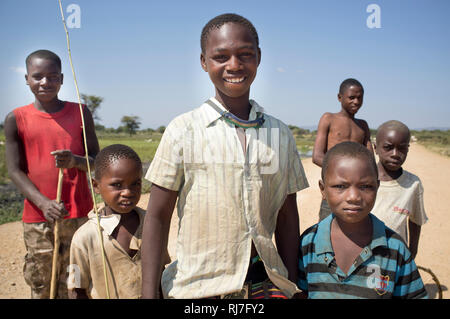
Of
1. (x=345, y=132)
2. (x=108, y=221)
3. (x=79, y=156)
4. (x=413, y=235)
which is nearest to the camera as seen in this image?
(x=108, y=221)

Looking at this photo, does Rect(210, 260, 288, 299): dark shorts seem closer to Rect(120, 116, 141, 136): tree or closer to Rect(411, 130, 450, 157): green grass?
Rect(411, 130, 450, 157): green grass

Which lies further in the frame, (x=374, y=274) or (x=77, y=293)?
(x=77, y=293)

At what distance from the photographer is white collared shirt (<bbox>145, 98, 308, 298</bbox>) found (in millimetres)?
1470

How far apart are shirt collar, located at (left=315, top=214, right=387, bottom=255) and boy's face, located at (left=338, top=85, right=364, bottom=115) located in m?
2.41

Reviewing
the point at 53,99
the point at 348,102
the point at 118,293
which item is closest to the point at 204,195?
the point at 118,293

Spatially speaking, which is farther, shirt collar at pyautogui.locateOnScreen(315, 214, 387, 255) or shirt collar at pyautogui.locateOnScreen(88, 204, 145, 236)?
shirt collar at pyautogui.locateOnScreen(88, 204, 145, 236)

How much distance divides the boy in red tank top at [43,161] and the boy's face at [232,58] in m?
1.52

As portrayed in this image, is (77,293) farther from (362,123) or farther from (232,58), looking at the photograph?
Result: (362,123)

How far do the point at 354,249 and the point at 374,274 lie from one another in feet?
0.46

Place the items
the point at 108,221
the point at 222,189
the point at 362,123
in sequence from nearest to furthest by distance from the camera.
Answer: the point at 222,189 < the point at 108,221 < the point at 362,123

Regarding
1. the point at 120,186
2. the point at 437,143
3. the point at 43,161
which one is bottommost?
the point at 437,143

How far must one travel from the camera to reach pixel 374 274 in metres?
1.63

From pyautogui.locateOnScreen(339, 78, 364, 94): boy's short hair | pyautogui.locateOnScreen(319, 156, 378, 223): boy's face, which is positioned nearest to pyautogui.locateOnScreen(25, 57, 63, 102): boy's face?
pyautogui.locateOnScreen(319, 156, 378, 223): boy's face

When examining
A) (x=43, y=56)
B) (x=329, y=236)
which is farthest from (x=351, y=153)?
(x=43, y=56)
